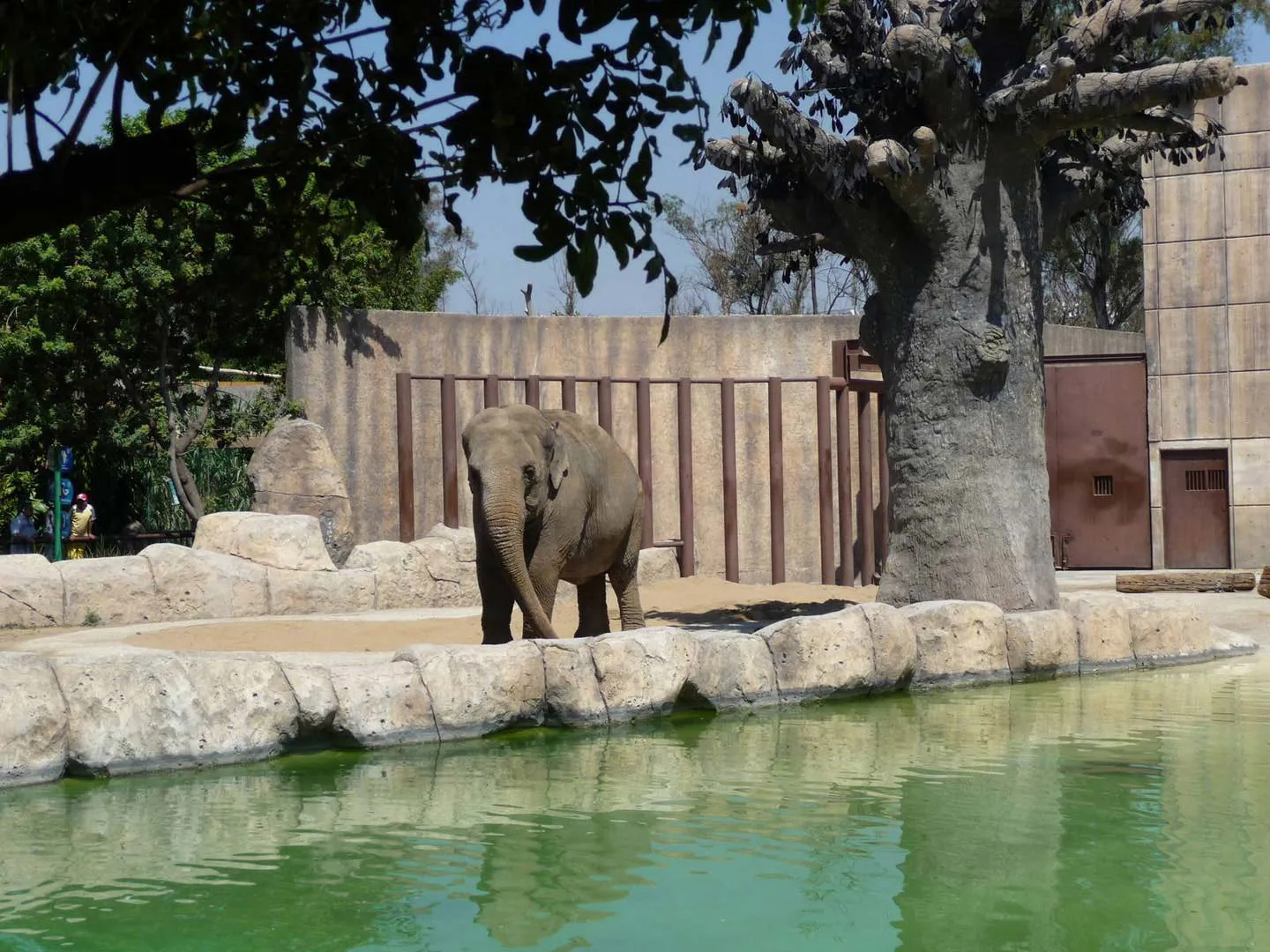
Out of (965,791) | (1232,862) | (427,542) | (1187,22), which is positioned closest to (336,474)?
(427,542)

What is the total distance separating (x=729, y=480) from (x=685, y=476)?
17.6 inches

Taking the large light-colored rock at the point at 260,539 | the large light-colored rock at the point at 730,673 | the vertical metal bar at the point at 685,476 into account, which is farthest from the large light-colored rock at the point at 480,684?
the vertical metal bar at the point at 685,476

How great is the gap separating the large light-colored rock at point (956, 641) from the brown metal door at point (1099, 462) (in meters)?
10.9

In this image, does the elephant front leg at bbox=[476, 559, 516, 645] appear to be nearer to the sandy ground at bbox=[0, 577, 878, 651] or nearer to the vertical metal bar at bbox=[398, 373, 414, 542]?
the sandy ground at bbox=[0, 577, 878, 651]

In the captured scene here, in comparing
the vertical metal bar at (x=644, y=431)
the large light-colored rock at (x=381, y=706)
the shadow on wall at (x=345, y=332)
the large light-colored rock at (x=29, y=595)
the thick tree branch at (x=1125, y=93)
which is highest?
the thick tree branch at (x=1125, y=93)

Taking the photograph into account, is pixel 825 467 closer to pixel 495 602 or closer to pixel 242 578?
pixel 242 578

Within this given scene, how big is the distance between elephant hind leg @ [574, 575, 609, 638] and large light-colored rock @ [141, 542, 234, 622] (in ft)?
11.5

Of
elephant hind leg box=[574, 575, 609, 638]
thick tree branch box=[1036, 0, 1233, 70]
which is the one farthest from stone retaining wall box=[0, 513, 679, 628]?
thick tree branch box=[1036, 0, 1233, 70]

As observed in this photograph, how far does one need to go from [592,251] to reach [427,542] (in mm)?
11932

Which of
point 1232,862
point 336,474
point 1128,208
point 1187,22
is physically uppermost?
point 1187,22

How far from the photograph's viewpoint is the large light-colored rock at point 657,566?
51.8ft

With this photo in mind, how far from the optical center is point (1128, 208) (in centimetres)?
1309

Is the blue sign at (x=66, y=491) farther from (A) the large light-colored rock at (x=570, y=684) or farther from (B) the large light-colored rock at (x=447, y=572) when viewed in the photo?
(A) the large light-colored rock at (x=570, y=684)

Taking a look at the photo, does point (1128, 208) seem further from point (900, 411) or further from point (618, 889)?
point (618, 889)
